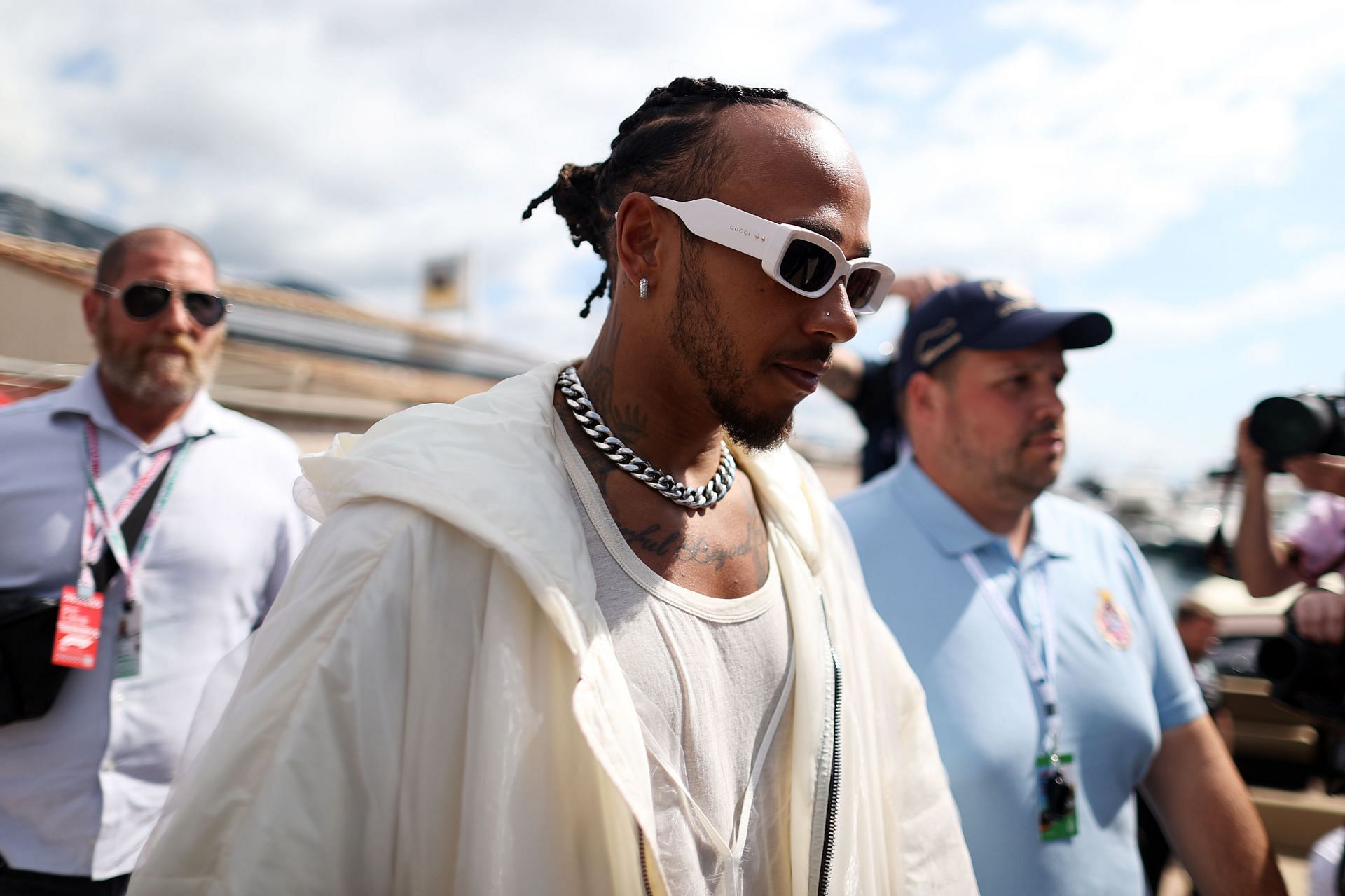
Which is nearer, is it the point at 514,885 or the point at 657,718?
the point at 514,885

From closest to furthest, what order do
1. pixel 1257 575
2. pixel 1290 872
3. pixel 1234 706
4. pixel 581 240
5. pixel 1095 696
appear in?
pixel 581 240 < pixel 1095 696 < pixel 1257 575 < pixel 1290 872 < pixel 1234 706

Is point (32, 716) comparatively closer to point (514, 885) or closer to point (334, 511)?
point (334, 511)

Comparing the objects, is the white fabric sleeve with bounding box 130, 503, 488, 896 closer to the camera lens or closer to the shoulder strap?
the shoulder strap

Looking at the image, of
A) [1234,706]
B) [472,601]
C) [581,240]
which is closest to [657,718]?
[472,601]

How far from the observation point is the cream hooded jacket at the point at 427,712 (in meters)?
1.08

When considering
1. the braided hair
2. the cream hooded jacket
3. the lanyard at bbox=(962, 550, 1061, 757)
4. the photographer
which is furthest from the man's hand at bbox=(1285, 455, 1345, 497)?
the cream hooded jacket

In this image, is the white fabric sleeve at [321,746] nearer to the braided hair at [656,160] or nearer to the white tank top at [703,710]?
the white tank top at [703,710]

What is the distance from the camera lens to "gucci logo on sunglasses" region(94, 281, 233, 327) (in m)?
2.80

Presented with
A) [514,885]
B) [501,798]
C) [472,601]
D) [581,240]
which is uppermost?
[581,240]

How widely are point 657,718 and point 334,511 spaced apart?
59cm

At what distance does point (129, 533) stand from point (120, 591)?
0.56 feet

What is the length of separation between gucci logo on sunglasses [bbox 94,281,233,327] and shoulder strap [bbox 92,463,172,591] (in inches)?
23.4

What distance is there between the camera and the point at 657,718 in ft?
4.28

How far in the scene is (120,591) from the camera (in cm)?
245
